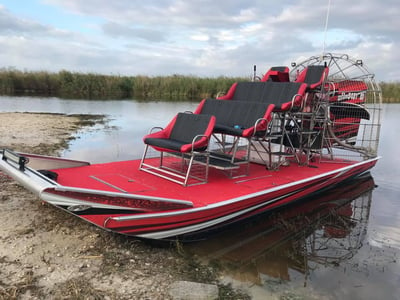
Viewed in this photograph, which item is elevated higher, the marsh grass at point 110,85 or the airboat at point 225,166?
the marsh grass at point 110,85

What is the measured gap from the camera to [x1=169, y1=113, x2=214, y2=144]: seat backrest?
4.78 metres

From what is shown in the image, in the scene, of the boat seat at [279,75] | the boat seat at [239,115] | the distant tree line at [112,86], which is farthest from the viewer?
the distant tree line at [112,86]

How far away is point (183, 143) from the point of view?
4.82 metres

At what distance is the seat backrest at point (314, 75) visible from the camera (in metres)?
6.10

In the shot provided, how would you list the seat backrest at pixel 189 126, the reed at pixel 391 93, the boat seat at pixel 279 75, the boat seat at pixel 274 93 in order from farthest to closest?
the reed at pixel 391 93, the boat seat at pixel 279 75, the boat seat at pixel 274 93, the seat backrest at pixel 189 126

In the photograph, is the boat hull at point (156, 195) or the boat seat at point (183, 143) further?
the boat seat at point (183, 143)

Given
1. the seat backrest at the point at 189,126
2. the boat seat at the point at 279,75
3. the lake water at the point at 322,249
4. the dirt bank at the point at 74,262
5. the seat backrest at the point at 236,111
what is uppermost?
the boat seat at the point at 279,75

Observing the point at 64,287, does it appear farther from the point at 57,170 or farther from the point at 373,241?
the point at 373,241

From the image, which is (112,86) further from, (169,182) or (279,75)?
(169,182)

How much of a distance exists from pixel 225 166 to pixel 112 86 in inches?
985

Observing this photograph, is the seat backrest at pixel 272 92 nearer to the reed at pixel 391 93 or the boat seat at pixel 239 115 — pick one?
the boat seat at pixel 239 115

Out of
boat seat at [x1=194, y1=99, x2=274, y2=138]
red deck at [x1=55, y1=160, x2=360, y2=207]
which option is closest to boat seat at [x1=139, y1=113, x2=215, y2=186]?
red deck at [x1=55, y1=160, x2=360, y2=207]

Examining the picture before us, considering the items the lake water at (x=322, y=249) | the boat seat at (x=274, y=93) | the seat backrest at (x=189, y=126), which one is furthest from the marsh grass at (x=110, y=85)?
the seat backrest at (x=189, y=126)

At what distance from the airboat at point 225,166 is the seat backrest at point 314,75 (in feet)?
0.07
